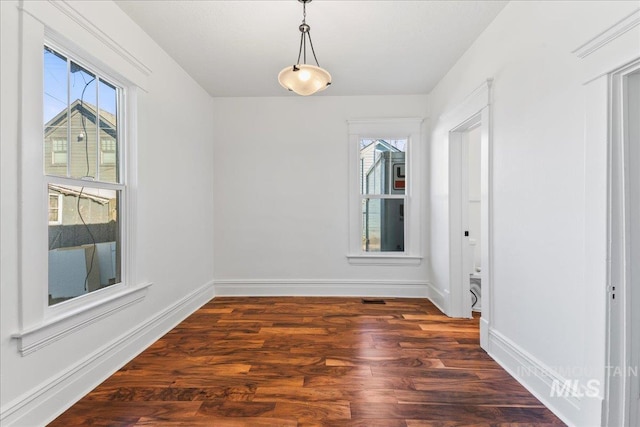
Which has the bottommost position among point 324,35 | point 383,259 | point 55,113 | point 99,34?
point 383,259

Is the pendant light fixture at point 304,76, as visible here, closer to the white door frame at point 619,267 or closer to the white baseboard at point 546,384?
the white door frame at point 619,267

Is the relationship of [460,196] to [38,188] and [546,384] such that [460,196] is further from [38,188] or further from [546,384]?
[38,188]

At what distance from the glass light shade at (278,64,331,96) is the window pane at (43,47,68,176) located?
4.50ft

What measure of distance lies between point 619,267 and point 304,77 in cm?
214

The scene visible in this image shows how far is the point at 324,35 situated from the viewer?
8.20ft

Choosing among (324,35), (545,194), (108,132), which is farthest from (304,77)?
(545,194)

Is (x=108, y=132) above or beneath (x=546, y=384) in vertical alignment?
above

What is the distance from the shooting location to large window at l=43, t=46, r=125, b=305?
1.73 meters

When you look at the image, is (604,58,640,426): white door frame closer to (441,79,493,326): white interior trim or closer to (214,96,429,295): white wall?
(441,79,493,326): white interior trim

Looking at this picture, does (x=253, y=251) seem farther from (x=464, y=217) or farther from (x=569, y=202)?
(x=569, y=202)

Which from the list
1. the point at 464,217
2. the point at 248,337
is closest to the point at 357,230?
the point at 464,217

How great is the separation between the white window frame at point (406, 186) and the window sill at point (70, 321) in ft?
8.37

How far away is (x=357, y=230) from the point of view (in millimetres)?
3938

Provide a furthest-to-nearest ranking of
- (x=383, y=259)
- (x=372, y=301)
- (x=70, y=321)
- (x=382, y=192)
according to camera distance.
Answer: (x=382, y=192)
(x=383, y=259)
(x=372, y=301)
(x=70, y=321)
